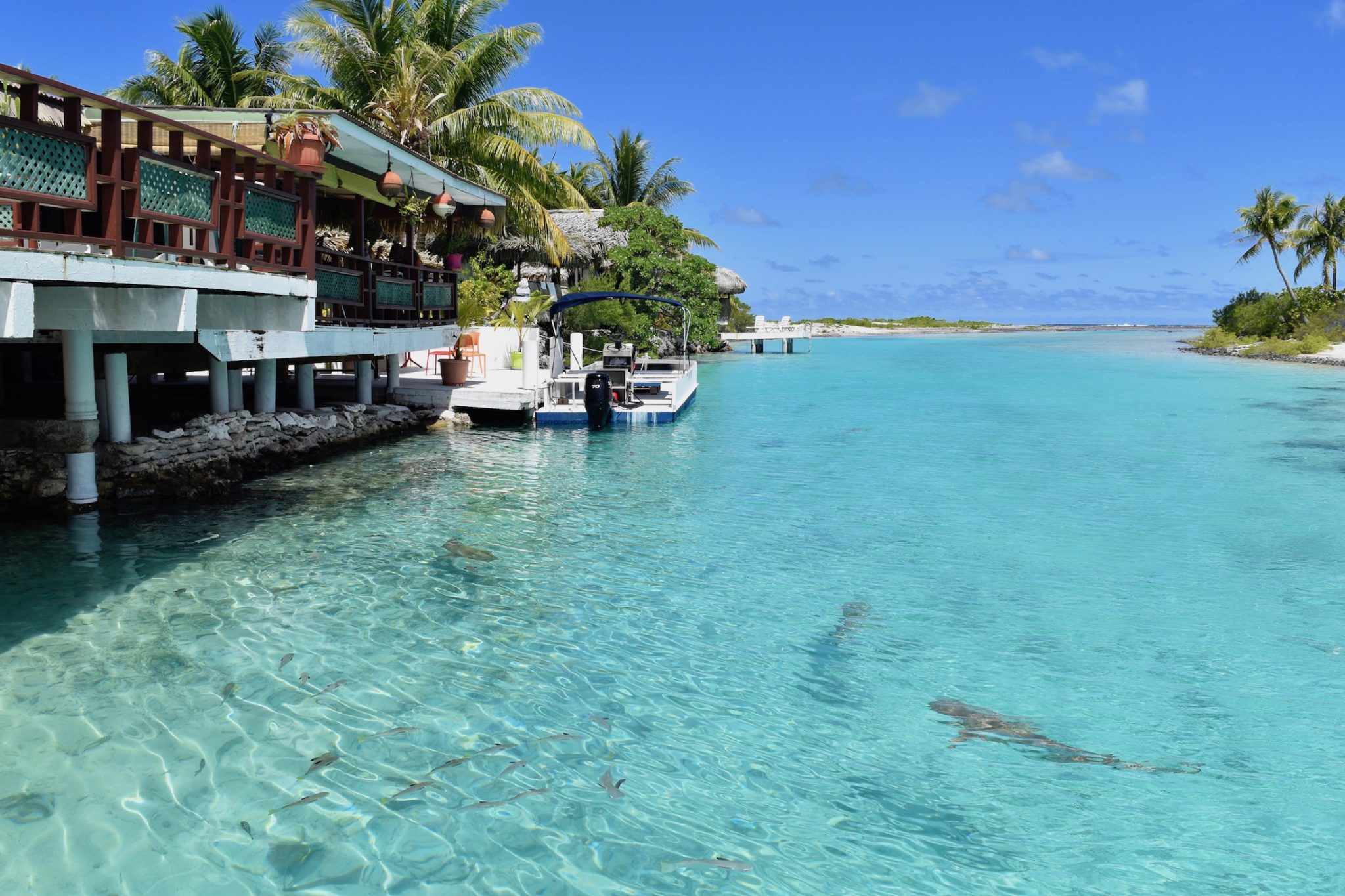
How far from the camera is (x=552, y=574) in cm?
913

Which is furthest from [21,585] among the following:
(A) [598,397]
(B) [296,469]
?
(A) [598,397]

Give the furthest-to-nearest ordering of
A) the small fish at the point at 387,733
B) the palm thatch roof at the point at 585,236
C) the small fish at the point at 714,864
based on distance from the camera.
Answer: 1. the palm thatch roof at the point at 585,236
2. the small fish at the point at 387,733
3. the small fish at the point at 714,864

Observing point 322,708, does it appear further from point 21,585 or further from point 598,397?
point 598,397

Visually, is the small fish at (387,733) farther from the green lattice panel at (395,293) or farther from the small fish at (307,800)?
the green lattice panel at (395,293)

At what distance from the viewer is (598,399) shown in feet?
63.1

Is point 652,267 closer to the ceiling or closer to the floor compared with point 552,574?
closer to the ceiling

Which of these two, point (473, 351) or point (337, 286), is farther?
point (473, 351)

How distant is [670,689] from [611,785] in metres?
1.33

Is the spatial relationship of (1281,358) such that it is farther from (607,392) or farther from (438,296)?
(438,296)

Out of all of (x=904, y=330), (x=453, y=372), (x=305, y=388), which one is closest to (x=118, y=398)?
(x=305, y=388)

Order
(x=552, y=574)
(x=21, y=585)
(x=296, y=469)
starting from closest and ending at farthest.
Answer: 1. (x=21, y=585)
2. (x=552, y=574)
3. (x=296, y=469)

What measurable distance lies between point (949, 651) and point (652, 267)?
30.2 meters

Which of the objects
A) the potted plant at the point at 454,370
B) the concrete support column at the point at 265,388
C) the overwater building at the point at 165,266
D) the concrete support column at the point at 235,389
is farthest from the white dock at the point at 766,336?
the concrete support column at the point at 235,389

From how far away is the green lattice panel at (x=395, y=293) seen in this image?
1639 centimetres
